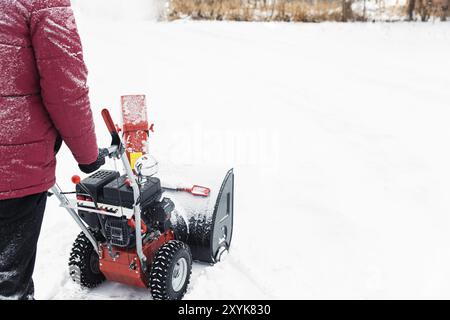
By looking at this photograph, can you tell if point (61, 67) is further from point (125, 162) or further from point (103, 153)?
point (125, 162)

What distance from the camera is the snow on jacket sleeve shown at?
1.81m

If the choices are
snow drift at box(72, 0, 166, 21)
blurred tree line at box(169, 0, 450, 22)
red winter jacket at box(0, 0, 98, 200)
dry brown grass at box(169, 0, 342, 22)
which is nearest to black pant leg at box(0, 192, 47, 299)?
red winter jacket at box(0, 0, 98, 200)

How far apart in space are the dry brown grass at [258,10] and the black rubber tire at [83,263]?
37.4 feet

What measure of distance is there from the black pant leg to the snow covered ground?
92 centimetres

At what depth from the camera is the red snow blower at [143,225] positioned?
8.82ft

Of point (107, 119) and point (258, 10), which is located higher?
point (258, 10)

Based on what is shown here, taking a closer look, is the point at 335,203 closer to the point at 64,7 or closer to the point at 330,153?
the point at 330,153

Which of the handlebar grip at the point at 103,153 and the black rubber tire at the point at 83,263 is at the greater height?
the handlebar grip at the point at 103,153

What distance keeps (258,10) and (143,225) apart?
482 inches

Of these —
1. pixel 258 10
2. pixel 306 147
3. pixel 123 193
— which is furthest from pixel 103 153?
pixel 258 10

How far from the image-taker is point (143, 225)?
2.91 metres

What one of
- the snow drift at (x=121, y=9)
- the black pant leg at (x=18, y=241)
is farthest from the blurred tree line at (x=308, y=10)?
the black pant leg at (x=18, y=241)

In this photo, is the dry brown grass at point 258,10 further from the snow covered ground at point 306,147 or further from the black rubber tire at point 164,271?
the black rubber tire at point 164,271

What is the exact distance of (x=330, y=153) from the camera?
583 centimetres
